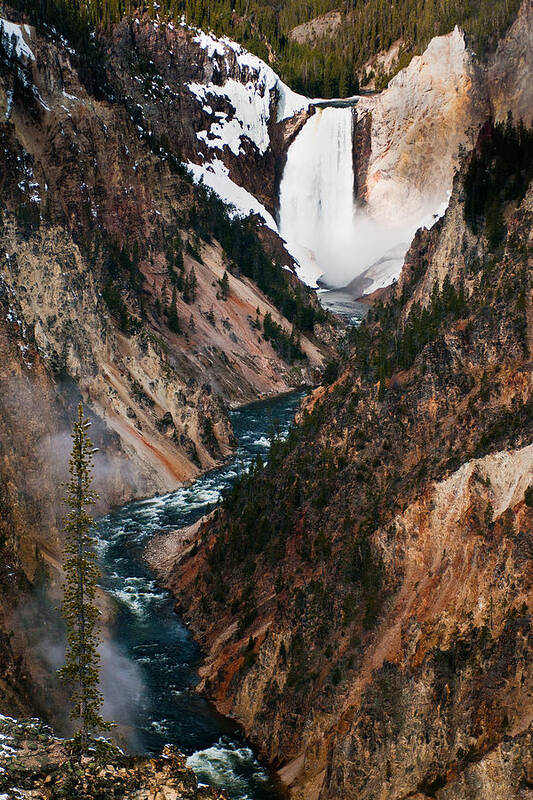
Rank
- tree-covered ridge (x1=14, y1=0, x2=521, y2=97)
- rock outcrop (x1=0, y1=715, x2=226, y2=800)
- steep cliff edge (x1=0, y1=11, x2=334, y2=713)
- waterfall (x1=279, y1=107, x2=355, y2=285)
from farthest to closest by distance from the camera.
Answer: waterfall (x1=279, y1=107, x2=355, y2=285) < tree-covered ridge (x1=14, y1=0, x2=521, y2=97) < steep cliff edge (x1=0, y1=11, x2=334, y2=713) < rock outcrop (x1=0, y1=715, x2=226, y2=800)

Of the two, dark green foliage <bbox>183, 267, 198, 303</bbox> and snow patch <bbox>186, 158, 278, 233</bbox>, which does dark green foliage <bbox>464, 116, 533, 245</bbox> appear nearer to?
dark green foliage <bbox>183, 267, 198, 303</bbox>

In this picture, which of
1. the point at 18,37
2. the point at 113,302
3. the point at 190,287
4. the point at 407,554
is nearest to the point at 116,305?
the point at 113,302

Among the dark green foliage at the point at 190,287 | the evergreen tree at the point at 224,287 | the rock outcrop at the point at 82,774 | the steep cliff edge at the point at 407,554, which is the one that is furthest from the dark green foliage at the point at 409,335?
the evergreen tree at the point at 224,287

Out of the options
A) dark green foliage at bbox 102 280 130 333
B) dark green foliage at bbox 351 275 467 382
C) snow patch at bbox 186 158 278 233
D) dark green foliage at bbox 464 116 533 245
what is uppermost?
snow patch at bbox 186 158 278 233

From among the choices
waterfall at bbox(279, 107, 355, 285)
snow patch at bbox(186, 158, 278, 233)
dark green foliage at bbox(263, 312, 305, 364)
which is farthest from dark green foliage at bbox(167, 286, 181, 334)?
waterfall at bbox(279, 107, 355, 285)

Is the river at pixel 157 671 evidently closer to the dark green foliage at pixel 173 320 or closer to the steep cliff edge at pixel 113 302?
the steep cliff edge at pixel 113 302

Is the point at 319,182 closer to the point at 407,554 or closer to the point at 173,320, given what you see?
the point at 173,320
